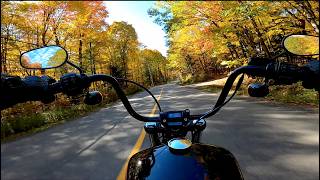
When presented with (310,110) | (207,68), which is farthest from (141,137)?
(207,68)

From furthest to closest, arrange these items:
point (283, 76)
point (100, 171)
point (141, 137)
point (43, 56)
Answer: point (141, 137), point (100, 171), point (43, 56), point (283, 76)

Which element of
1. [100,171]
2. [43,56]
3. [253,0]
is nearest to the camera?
[43,56]

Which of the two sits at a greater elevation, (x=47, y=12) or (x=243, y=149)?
(x=47, y=12)

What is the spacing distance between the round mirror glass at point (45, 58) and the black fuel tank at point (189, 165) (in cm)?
77

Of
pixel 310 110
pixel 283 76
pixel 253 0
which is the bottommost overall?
pixel 310 110

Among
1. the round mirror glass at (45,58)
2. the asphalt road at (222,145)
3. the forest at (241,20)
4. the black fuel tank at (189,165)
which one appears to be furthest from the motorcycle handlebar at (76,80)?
the forest at (241,20)

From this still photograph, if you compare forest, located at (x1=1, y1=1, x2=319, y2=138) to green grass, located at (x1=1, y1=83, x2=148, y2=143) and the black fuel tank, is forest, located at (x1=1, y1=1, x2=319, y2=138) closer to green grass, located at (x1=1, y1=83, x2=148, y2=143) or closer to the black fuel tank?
green grass, located at (x1=1, y1=83, x2=148, y2=143)

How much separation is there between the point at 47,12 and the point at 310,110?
53.4ft

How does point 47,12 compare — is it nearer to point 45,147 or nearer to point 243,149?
point 45,147

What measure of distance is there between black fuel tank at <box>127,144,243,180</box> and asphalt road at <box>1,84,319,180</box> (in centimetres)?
290

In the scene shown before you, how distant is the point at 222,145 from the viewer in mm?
6762

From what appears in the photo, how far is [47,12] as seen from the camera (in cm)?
2067

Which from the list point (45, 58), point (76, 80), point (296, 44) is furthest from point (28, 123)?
point (296, 44)

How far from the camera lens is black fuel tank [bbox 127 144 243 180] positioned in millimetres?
1660
